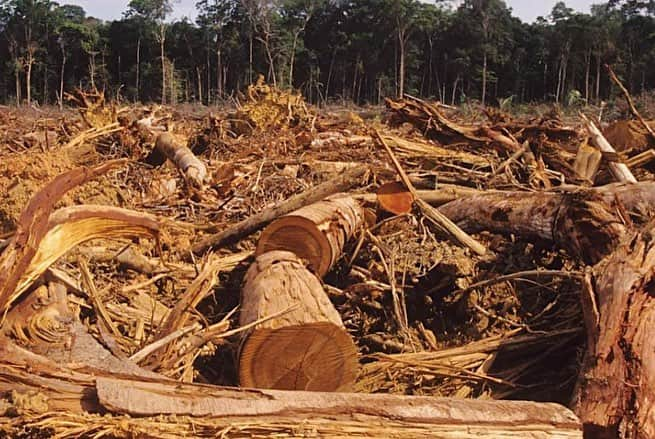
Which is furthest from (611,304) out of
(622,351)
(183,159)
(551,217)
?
(183,159)

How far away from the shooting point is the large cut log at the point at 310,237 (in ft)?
13.8

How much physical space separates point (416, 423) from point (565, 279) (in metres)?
1.97

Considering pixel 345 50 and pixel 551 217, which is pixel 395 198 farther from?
pixel 345 50

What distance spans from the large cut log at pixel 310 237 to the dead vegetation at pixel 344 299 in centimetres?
1

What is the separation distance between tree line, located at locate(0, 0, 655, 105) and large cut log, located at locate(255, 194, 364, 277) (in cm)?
4188

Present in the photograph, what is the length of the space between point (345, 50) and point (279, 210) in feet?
168

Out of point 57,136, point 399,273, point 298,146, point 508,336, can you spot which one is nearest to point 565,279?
point 508,336

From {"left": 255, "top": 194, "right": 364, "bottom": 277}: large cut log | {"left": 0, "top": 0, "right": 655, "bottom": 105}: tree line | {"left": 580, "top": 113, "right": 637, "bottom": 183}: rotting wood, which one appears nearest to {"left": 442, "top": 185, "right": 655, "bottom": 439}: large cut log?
{"left": 580, "top": 113, "right": 637, "bottom": 183}: rotting wood

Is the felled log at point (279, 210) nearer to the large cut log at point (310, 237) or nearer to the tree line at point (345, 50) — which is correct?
the large cut log at point (310, 237)

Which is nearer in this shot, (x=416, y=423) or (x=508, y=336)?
(x=416, y=423)

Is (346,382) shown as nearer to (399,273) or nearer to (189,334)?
(189,334)

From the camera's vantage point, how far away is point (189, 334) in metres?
3.34

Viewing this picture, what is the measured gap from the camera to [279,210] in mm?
4910

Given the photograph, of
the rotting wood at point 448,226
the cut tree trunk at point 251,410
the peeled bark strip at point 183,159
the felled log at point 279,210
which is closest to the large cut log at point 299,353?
the cut tree trunk at point 251,410
